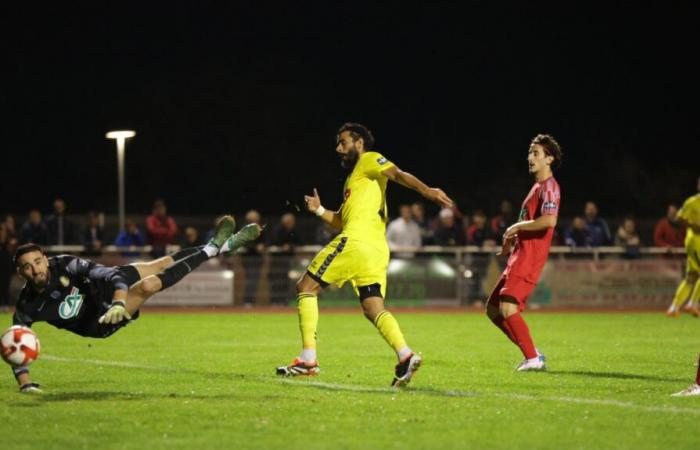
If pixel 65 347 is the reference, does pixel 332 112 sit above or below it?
above

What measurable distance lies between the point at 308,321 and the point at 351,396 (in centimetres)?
172

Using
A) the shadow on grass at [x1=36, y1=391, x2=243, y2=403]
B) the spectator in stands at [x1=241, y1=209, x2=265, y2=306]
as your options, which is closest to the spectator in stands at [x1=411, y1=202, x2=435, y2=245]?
the spectator in stands at [x1=241, y1=209, x2=265, y2=306]

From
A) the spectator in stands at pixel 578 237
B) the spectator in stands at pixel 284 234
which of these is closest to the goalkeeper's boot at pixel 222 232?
the spectator in stands at pixel 284 234

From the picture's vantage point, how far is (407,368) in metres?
10.3

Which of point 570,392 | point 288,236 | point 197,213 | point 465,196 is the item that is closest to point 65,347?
point 570,392

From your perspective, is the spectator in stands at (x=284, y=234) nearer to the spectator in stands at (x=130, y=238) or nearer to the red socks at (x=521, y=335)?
the spectator in stands at (x=130, y=238)

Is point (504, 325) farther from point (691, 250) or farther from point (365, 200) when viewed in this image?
point (691, 250)

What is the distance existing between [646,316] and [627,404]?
1388 centimetres

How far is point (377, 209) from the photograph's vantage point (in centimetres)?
1105

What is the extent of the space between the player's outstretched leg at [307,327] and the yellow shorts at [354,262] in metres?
0.30

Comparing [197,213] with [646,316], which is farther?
[197,213]

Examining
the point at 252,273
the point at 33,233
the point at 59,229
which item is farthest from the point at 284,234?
the point at 33,233

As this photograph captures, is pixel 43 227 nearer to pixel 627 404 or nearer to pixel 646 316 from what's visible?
pixel 646 316

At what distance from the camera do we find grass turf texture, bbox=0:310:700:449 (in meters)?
7.80
